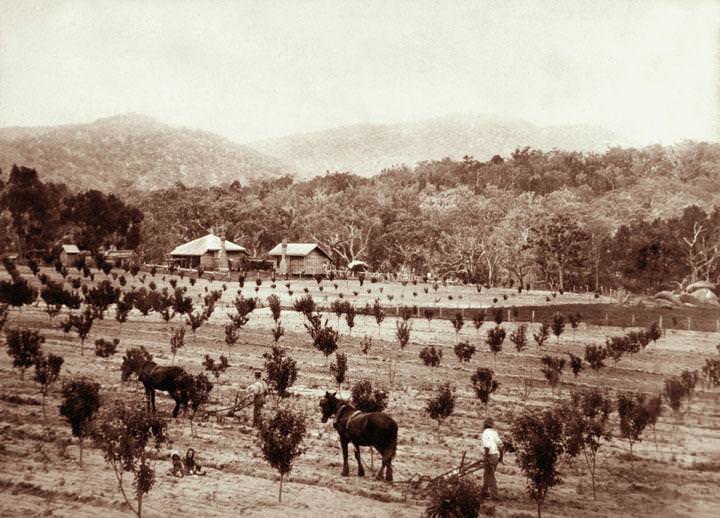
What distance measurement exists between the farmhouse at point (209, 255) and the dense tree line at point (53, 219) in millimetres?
6881

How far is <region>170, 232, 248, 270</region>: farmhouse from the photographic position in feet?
245

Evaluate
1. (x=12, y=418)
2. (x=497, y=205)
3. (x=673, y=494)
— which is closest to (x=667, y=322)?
(x=673, y=494)

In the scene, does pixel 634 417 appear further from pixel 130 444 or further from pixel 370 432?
pixel 130 444

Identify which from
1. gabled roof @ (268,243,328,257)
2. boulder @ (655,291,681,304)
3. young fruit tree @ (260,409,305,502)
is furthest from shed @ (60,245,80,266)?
young fruit tree @ (260,409,305,502)

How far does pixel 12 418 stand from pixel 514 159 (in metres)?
140

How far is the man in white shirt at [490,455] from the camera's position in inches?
458

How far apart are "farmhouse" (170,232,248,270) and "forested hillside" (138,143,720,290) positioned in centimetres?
1432

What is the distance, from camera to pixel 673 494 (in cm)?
1259

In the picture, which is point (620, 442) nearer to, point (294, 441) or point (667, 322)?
point (294, 441)

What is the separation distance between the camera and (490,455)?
11.6 m

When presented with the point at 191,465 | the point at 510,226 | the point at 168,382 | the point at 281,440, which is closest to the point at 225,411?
the point at 168,382

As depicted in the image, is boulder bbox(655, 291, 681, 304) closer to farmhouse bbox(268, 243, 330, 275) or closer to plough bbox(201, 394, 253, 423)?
plough bbox(201, 394, 253, 423)

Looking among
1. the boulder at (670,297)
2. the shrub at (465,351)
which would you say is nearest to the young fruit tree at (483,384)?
the shrub at (465,351)

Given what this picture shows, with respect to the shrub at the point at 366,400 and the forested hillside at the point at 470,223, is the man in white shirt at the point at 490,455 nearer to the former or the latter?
the shrub at the point at 366,400
